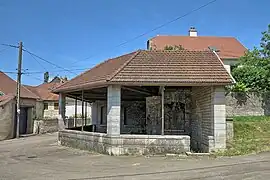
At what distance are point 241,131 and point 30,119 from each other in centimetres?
2210

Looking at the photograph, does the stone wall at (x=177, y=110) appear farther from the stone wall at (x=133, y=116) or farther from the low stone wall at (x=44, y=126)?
the low stone wall at (x=44, y=126)

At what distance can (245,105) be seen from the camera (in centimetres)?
2436

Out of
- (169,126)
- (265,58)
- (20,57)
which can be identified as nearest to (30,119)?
(20,57)

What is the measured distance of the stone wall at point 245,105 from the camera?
24.2 m

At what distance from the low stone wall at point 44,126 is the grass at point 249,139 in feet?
69.7

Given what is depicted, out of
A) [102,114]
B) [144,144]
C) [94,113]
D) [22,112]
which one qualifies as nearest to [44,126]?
[22,112]

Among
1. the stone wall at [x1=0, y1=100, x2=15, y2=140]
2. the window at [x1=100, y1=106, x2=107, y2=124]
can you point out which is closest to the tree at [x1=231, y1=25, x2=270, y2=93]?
the window at [x1=100, y1=106, x2=107, y2=124]

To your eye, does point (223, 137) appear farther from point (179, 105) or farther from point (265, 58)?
point (265, 58)

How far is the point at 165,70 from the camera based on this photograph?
50.5ft

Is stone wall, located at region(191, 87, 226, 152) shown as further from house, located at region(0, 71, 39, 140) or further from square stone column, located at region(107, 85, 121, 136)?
house, located at region(0, 71, 39, 140)

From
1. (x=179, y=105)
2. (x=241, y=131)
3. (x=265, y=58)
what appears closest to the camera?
(x=241, y=131)

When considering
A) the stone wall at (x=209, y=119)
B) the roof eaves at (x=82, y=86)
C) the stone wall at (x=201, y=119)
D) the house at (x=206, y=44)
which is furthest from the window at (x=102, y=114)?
the house at (x=206, y=44)

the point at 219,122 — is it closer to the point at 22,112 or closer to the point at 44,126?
the point at 22,112

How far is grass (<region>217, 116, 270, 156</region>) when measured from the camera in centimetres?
1420
